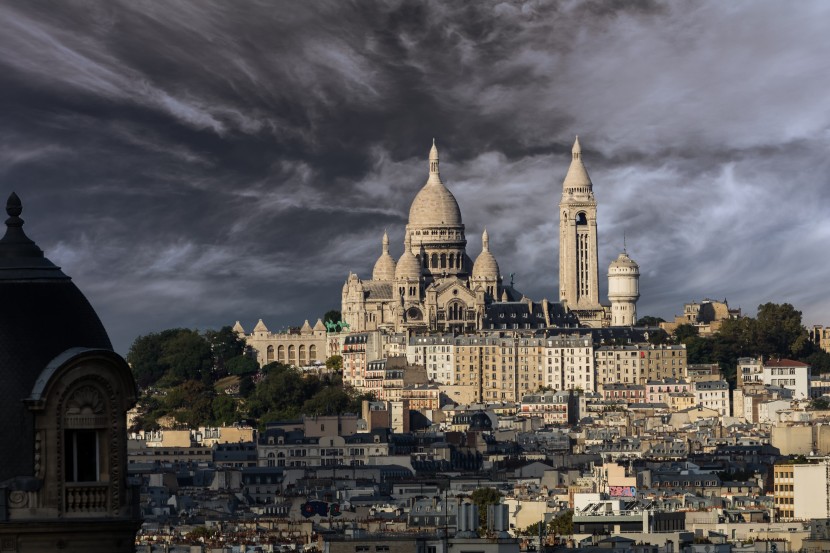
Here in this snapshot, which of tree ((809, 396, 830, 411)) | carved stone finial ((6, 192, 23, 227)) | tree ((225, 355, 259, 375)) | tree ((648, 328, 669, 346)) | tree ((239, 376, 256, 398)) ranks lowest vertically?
carved stone finial ((6, 192, 23, 227))

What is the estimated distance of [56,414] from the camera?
42.0ft

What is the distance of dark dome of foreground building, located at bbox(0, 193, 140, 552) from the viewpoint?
12.7m

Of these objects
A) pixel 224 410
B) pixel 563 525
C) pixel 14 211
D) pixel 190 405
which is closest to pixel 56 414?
pixel 14 211

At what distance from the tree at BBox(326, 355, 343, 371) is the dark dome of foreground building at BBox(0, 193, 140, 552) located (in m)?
177

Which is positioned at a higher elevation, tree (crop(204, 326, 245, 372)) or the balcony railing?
tree (crop(204, 326, 245, 372))

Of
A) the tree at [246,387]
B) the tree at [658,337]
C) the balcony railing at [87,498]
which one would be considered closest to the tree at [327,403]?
the tree at [246,387]

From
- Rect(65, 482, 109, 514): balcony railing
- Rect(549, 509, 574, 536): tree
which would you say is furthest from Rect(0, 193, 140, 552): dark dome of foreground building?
Rect(549, 509, 574, 536): tree

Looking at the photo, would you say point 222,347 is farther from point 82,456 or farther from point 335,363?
point 82,456

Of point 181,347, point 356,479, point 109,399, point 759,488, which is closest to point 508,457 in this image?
point 356,479

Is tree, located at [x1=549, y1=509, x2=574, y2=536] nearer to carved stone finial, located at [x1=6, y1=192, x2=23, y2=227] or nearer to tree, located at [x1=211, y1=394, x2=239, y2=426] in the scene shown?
carved stone finial, located at [x1=6, y1=192, x2=23, y2=227]

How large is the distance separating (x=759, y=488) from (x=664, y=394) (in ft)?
238

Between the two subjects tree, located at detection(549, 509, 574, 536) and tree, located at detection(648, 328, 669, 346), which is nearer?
tree, located at detection(549, 509, 574, 536)

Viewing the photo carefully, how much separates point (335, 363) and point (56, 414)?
17870 centimetres

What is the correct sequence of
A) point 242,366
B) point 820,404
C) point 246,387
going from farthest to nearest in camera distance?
1. point 242,366
2. point 246,387
3. point 820,404
